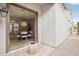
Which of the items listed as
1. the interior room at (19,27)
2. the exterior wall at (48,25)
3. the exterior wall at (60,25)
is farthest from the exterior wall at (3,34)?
the exterior wall at (60,25)

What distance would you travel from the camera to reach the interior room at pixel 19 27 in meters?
3.29

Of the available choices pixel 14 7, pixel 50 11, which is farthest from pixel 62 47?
pixel 14 7

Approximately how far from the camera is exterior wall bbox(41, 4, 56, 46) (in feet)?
11.8

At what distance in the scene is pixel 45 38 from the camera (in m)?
3.68

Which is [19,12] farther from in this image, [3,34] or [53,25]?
[53,25]

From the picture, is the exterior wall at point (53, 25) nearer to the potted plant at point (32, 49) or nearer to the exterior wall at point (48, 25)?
the exterior wall at point (48, 25)

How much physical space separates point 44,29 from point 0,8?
1675mm

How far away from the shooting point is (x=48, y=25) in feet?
11.9

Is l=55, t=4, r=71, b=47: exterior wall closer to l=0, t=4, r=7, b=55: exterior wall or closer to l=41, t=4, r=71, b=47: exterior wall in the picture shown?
l=41, t=4, r=71, b=47: exterior wall

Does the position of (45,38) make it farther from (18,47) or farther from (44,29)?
(18,47)

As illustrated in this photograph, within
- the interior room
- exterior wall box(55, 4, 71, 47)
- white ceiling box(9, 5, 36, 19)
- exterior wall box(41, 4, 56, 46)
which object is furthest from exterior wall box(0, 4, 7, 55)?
exterior wall box(55, 4, 71, 47)

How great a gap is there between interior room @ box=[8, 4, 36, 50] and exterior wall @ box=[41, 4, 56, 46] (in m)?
0.54

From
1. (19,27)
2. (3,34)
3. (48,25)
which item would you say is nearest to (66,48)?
(48,25)

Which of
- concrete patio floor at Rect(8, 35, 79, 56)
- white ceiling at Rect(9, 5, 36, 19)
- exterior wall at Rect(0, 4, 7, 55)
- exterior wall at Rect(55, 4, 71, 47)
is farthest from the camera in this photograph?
exterior wall at Rect(55, 4, 71, 47)
